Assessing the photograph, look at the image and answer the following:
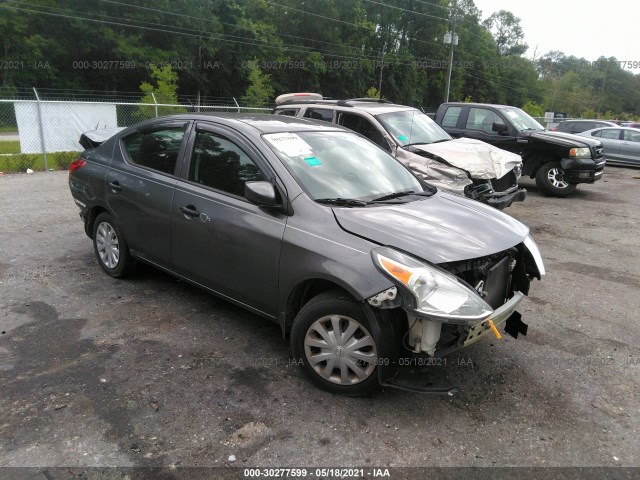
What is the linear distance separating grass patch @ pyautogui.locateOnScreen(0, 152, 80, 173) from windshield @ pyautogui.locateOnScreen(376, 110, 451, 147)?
8780mm

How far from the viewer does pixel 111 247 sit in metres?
4.91

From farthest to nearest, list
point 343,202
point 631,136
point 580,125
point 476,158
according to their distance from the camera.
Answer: point 580,125 → point 631,136 → point 476,158 → point 343,202

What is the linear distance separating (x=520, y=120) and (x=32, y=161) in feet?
37.6

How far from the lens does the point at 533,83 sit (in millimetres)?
81562

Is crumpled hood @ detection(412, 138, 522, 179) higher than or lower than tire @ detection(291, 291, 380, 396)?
higher

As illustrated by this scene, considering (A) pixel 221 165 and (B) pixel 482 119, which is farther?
(B) pixel 482 119

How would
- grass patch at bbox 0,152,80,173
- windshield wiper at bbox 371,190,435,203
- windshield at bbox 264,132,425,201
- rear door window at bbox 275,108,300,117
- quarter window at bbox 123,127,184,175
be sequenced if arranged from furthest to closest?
grass patch at bbox 0,152,80,173
rear door window at bbox 275,108,300,117
quarter window at bbox 123,127,184,175
windshield wiper at bbox 371,190,435,203
windshield at bbox 264,132,425,201

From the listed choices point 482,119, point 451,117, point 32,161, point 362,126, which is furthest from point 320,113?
point 32,161

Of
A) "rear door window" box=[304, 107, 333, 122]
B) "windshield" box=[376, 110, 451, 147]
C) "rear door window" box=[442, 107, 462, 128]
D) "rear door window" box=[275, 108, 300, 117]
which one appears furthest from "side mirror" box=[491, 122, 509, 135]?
"rear door window" box=[275, 108, 300, 117]

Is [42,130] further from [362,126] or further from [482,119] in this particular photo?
[482,119]

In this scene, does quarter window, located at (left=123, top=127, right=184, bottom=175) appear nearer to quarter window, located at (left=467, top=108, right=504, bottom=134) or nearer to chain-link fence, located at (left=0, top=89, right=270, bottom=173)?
chain-link fence, located at (left=0, top=89, right=270, bottom=173)

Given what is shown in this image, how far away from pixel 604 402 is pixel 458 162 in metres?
4.29

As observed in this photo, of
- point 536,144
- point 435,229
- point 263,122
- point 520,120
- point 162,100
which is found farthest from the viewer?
point 162,100

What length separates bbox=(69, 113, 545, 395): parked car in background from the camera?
2877 mm
